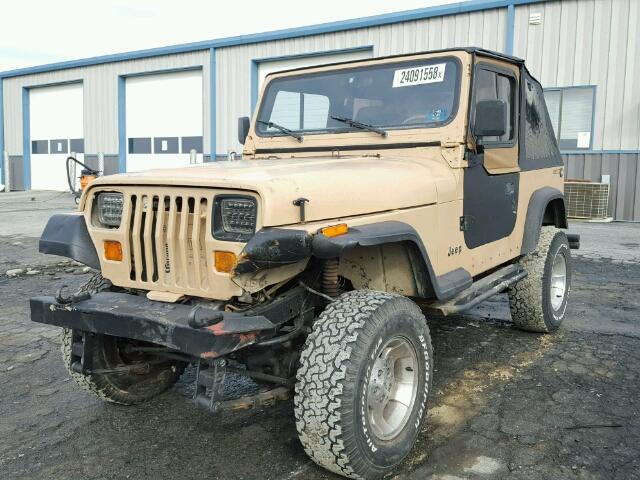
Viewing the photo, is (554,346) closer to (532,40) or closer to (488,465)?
(488,465)

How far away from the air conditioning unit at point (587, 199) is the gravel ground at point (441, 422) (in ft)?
25.8

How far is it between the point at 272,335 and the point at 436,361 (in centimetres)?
199

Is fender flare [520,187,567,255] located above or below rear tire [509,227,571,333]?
above

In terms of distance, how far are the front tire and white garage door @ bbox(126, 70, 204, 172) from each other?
1628 centimetres

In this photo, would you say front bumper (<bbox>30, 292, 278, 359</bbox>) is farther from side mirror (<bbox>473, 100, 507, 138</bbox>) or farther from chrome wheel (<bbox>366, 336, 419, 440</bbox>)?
side mirror (<bbox>473, 100, 507, 138</bbox>)

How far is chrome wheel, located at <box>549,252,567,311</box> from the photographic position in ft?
17.1

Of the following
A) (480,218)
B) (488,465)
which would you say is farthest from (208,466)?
(480,218)

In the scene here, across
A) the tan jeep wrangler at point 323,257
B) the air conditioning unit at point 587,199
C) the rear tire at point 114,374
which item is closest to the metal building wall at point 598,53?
the air conditioning unit at point 587,199

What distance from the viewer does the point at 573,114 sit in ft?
42.5

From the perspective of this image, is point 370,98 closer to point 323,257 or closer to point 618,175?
point 323,257

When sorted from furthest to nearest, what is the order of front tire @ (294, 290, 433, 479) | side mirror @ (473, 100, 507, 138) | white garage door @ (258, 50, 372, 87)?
white garage door @ (258, 50, 372, 87)
side mirror @ (473, 100, 507, 138)
front tire @ (294, 290, 433, 479)

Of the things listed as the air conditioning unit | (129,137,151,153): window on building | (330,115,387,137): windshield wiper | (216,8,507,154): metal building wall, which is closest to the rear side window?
(330,115,387,137): windshield wiper

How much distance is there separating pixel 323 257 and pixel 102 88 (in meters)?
20.6

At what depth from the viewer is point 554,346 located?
4742mm
